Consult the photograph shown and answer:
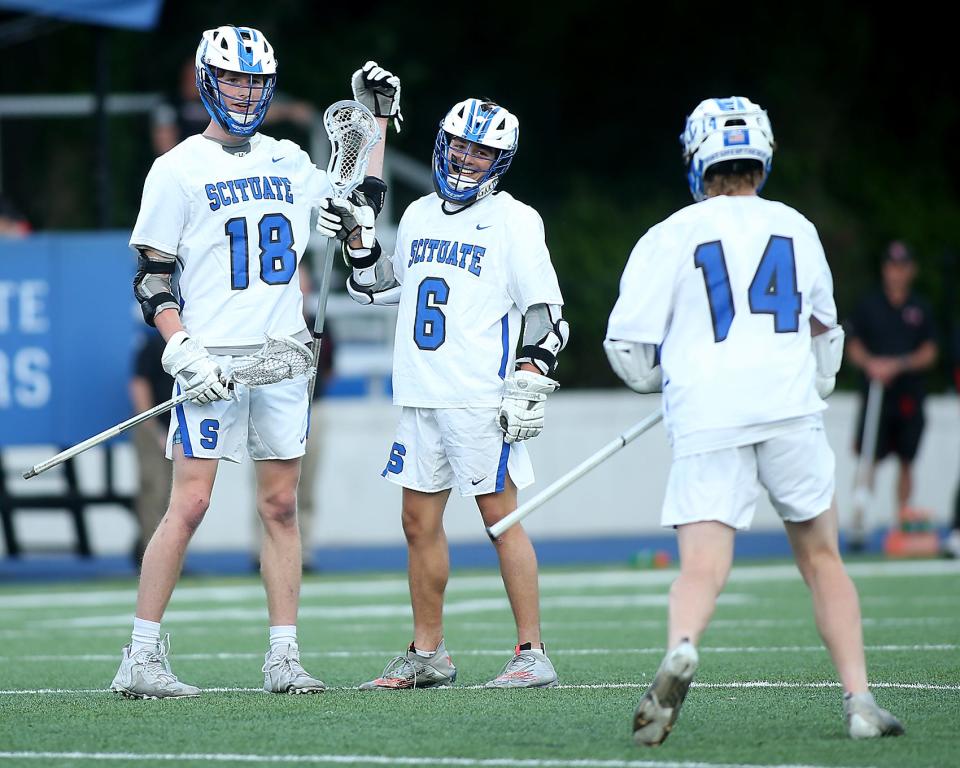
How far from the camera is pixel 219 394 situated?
6.73 metres

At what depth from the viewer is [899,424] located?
1509 centimetres

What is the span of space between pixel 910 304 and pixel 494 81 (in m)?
9.69

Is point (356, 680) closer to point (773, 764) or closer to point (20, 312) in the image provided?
point (773, 764)

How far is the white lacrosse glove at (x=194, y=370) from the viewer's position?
6703 mm

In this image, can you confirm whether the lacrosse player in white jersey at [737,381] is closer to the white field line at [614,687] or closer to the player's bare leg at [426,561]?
the white field line at [614,687]

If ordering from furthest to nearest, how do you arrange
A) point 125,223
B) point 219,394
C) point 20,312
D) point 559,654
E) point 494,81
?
point 494,81 → point 125,223 → point 20,312 → point 559,654 → point 219,394

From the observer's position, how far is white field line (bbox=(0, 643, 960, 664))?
8328 millimetres

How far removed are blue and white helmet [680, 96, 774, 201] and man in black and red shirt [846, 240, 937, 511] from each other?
363 inches

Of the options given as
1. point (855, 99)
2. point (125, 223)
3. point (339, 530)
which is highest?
point (855, 99)

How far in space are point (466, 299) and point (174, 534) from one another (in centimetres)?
138

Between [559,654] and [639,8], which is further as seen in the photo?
[639,8]

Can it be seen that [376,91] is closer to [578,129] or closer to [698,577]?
[698,577]

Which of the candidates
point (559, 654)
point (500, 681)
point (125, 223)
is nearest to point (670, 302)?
point (500, 681)

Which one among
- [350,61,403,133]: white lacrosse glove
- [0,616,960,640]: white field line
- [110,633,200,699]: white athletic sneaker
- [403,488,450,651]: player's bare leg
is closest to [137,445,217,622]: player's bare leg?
Result: [110,633,200,699]: white athletic sneaker
